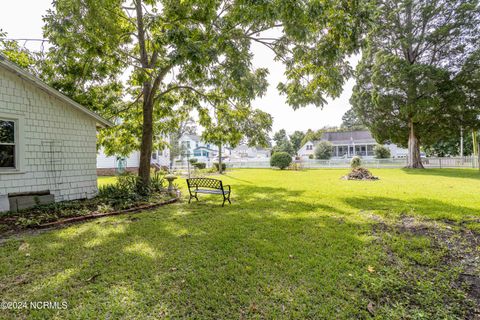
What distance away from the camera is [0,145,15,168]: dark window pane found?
6497 mm

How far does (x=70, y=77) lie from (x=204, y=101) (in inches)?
225

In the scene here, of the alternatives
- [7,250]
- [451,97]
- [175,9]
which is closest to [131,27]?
[175,9]

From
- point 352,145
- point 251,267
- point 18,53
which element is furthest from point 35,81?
point 352,145

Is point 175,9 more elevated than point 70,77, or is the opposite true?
point 175,9

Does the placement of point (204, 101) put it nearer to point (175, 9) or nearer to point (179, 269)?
point (175, 9)

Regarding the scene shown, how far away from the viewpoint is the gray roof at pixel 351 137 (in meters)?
41.5

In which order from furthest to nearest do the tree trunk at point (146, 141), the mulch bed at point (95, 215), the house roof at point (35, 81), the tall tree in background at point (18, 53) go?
1. the tree trunk at point (146, 141)
2. the tall tree in background at point (18, 53)
3. the house roof at point (35, 81)
4. the mulch bed at point (95, 215)

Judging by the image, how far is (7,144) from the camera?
6551mm

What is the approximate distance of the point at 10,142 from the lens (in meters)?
6.62

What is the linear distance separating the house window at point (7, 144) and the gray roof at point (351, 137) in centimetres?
4456

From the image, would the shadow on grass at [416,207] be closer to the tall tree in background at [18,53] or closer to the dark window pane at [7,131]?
the dark window pane at [7,131]

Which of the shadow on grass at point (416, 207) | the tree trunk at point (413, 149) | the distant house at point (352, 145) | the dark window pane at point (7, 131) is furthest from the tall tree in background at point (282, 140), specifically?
the dark window pane at point (7, 131)

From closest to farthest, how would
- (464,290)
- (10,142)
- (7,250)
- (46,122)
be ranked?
(464,290) → (7,250) → (10,142) → (46,122)

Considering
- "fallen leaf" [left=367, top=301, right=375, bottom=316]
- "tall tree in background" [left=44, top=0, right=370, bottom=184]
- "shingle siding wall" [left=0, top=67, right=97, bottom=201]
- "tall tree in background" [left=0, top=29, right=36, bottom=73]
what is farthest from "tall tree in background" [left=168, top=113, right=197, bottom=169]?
"fallen leaf" [left=367, top=301, right=375, bottom=316]
